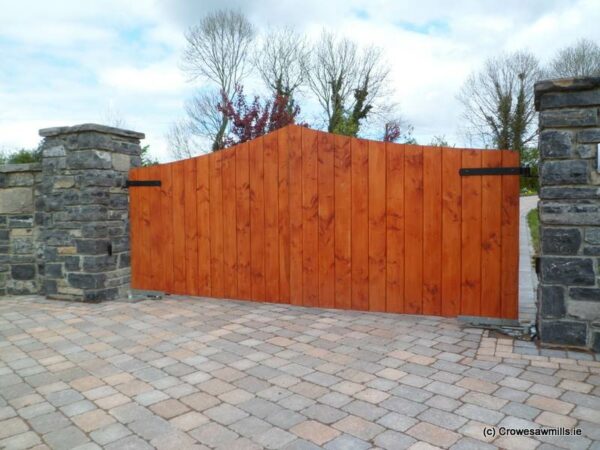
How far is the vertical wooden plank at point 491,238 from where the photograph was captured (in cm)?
368

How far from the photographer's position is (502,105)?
17.2m

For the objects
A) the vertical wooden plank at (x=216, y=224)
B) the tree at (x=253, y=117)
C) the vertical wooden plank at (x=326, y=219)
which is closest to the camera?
the vertical wooden plank at (x=326, y=219)

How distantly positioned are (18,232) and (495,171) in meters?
4.93

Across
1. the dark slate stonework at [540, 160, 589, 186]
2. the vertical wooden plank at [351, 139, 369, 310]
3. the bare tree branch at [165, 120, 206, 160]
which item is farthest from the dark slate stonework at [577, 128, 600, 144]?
the bare tree branch at [165, 120, 206, 160]

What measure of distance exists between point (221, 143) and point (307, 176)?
12965 millimetres

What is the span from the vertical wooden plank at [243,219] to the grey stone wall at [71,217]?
1375 millimetres

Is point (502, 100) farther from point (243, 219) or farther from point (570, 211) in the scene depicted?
point (570, 211)

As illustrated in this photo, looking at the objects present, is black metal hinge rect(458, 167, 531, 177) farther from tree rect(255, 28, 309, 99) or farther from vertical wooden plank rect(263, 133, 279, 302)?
tree rect(255, 28, 309, 99)

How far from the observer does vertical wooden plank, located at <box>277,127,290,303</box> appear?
444 centimetres

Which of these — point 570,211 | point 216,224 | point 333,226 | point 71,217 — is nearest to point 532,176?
point 570,211

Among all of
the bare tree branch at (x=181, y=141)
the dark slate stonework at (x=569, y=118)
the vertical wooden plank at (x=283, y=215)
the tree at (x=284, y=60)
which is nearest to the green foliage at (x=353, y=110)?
the tree at (x=284, y=60)

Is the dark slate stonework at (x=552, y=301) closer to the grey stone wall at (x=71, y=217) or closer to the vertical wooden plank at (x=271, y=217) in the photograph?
the vertical wooden plank at (x=271, y=217)

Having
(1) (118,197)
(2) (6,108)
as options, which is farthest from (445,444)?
(2) (6,108)

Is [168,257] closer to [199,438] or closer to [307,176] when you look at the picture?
[307,176]
